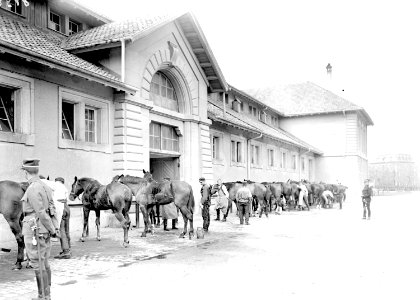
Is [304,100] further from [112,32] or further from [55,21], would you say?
[55,21]

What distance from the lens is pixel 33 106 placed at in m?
13.7

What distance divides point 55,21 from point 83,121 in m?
4.94

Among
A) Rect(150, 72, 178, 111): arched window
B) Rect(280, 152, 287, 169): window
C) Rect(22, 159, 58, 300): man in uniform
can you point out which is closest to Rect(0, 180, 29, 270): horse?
Rect(22, 159, 58, 300): man in uniform

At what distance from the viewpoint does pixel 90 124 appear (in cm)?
1662

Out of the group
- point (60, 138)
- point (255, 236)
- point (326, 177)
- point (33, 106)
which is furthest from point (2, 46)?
point (326, 177)

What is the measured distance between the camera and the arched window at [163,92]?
19.9 m

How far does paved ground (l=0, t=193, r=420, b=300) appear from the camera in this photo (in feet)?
23.0

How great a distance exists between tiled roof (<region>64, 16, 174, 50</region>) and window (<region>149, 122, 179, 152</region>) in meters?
3.99

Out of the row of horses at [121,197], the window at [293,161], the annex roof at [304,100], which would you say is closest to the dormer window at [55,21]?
the row of horses at [121,197]

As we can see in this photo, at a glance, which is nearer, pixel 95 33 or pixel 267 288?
pixel 267 288

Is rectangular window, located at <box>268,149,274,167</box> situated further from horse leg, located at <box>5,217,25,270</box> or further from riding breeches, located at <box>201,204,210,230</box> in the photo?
horse leg, located at <box>5,217,25,270</box>

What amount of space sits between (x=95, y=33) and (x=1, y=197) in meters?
10.5

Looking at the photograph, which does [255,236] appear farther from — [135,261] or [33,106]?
[33,106]

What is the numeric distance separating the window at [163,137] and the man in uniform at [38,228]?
12.9 metres
